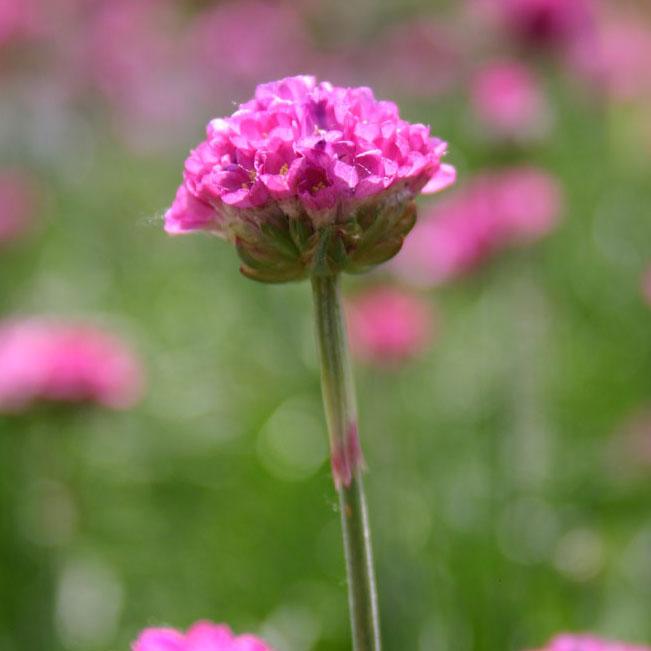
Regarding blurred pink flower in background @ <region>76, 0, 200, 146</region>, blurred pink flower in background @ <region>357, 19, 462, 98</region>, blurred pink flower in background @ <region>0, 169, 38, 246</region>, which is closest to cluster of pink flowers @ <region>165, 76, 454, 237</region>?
blurred pink flower in background @ <region>0, 169, 38, 246</region>

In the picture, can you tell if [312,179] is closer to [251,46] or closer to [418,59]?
[251,46]

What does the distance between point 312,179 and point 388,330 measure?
46.9 inches

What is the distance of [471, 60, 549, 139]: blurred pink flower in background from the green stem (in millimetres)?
1132

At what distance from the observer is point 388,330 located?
68.4 inches

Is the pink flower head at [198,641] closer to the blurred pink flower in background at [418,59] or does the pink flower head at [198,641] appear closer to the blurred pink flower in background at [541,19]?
the blurred pink flower in background at [541,19]

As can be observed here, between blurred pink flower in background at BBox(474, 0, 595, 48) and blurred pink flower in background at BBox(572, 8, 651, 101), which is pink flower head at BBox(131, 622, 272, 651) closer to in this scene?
blurred pink flower in background at BBox(474, 0, 595, 48)

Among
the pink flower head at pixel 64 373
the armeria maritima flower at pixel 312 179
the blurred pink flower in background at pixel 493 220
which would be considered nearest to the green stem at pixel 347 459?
the armeria maritima flower at pixel 312 179

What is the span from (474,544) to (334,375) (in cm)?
99

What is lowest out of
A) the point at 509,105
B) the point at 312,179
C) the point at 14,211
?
the point at 312,179

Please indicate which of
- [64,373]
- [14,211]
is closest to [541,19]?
[64,373]

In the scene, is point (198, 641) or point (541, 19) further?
point (541, 19)

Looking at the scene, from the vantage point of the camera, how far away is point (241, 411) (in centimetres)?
238

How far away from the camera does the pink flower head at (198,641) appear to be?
20.7 inches

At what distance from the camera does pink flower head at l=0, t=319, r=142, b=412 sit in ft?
4.44
